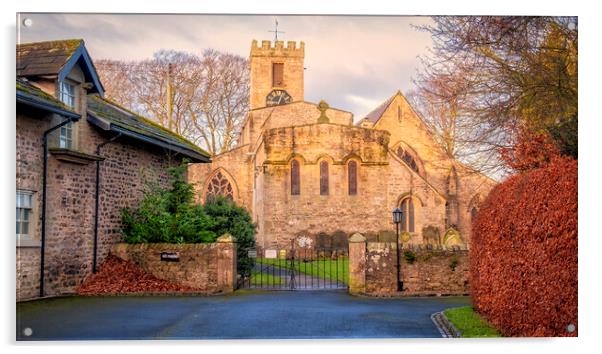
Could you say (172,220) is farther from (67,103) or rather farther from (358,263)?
(358,263)

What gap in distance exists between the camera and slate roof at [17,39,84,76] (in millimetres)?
10258

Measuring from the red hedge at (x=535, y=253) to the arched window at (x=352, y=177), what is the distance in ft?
57.8

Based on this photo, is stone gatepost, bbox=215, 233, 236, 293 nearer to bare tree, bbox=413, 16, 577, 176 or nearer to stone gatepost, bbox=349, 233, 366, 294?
stone gatepost, bbox=349, 233, 366, 294

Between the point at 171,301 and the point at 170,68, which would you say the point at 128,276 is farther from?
the point at 170,68

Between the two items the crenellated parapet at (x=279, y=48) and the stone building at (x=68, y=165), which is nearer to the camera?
the stone building at (x=68, y=165)

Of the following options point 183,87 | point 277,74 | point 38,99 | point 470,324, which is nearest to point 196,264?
point 38,99

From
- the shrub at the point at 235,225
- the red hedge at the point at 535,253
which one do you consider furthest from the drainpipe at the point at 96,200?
the red hedge at the point at 535,253

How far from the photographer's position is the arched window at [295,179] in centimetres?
2745

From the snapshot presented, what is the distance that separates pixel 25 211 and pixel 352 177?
703 inches

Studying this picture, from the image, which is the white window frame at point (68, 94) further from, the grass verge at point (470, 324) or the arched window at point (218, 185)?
the arched window at point (218, 185)

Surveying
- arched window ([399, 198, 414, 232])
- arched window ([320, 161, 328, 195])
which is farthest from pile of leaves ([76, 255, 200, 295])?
arched window ([399, 198, 414, 232])

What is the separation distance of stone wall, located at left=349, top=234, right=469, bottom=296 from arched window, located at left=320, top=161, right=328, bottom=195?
13461 millimetres
